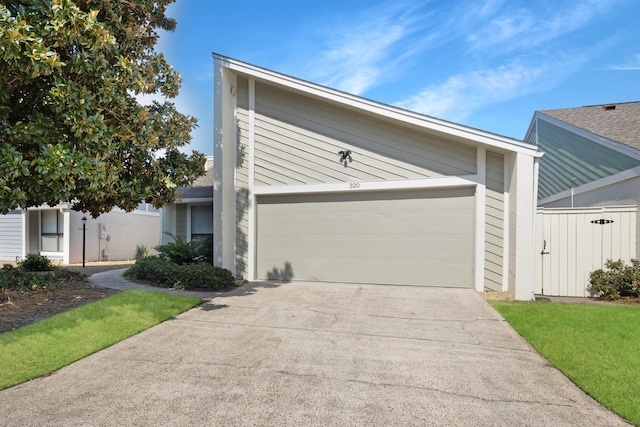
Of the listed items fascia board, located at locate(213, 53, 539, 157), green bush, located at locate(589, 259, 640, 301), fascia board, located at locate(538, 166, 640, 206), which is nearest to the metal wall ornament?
fascia board, located at locate(213, 53, 539, 157)

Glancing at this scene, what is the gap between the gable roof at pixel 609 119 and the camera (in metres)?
8.73

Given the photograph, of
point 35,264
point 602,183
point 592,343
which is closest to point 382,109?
point 592,343

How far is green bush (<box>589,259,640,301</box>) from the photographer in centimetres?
693

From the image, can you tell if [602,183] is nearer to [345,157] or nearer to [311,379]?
[345,157]

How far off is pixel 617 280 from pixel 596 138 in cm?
427

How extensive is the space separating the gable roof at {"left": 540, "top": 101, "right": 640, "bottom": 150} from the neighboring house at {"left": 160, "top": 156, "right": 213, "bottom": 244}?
11544mm

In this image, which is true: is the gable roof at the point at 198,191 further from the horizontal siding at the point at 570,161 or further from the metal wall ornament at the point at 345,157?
the horizontal siding at the point at 570,161

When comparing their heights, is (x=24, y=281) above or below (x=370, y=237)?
below

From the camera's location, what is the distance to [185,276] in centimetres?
792

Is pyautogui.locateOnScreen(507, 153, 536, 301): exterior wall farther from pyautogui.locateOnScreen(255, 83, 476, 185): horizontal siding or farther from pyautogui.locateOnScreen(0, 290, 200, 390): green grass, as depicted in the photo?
pyautogui.locateOnScreen(0, 290, 200, 390): green grass

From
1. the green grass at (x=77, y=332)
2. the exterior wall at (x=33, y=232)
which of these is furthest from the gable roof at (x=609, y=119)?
the exterior wall at (x=33, y=232)

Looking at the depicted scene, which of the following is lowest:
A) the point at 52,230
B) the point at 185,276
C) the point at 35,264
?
the point at 35,264

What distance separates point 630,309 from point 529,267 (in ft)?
5.38

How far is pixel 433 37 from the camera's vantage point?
31.4ft
